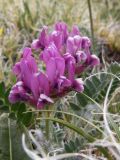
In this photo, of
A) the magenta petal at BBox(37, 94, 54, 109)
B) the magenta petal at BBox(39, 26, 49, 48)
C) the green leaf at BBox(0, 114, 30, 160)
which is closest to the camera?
the magenta petal at BBox(37, 94, 54, 109)

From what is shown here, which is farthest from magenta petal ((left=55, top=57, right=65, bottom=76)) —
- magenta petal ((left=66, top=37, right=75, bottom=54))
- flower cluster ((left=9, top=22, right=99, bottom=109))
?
magenta petal ((left=66, top=37, right=75, bottom=54))

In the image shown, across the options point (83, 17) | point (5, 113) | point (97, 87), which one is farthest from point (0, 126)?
point (83, 17)

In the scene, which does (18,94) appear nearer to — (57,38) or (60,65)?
(60,65)

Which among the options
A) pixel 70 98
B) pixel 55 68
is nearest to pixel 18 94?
pixel 55 68

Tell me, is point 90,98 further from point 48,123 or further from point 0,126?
point 0,126

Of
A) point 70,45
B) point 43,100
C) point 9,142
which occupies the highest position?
point 70,45

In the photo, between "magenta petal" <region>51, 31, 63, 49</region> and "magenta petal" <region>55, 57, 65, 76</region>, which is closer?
"magenta petal" <region>55, 57, 65, 76</region>

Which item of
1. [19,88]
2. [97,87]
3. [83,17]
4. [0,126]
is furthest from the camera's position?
[83,17]

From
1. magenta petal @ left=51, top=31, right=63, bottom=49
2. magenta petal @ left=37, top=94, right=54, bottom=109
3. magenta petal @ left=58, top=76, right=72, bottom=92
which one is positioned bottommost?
magenta petal @ left=37, top=94, right=54, bottom=109

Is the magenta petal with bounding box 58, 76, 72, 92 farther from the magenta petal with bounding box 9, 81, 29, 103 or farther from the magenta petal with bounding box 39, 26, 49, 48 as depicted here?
the magenta petal with bounding box 39, 26, 49, 48

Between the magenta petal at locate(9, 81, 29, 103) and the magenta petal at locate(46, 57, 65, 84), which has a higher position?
the magenta petal at locate(46, 57, 65, 84)

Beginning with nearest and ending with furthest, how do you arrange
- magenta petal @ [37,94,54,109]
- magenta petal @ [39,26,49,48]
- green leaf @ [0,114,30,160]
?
1. magenta petal @ [37,94,54,109]
2. green leaf @ [0,114,30,160]
3. magenta petal @ [39,26,49,48]
